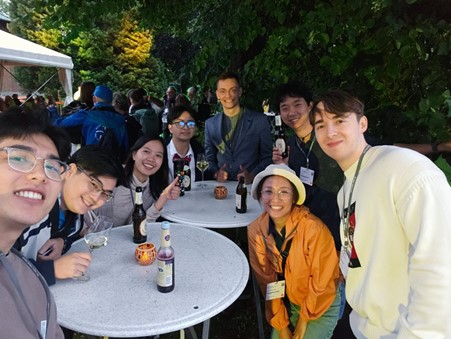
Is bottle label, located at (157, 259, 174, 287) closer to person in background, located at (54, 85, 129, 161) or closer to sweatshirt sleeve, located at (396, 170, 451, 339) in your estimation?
sweatshirt sleeve, located at (396, 170, 451, 339)

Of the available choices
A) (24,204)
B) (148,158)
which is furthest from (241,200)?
(24,204)

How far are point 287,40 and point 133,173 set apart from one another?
187 cm

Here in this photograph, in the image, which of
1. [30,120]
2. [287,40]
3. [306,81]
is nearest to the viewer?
[30,120]

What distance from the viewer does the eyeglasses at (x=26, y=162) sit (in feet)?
3.69

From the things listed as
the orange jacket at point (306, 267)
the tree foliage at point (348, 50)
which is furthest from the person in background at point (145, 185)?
the tree foliage at point (348, 50)

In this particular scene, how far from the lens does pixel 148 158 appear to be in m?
2.73

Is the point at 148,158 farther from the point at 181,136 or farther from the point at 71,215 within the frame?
the point at 71,215

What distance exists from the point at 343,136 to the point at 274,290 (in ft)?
3.68

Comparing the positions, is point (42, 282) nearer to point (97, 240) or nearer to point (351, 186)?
point (97, 240)

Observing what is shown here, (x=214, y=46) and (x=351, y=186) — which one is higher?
(x=214, y=46)

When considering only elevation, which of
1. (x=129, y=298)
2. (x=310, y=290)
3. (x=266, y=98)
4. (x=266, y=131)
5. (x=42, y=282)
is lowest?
(x=310, y=290)

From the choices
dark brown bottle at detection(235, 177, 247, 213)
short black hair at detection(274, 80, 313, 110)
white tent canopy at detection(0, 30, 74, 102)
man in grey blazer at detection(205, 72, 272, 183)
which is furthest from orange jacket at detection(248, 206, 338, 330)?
white tent canopy at detection(0, 30, 74, 102)

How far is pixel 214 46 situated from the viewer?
362 centimetres

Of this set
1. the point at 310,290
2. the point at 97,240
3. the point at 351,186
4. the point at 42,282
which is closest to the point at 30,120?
the point at 42,282
